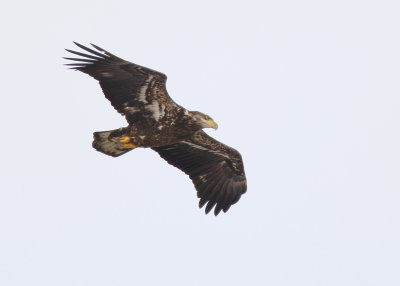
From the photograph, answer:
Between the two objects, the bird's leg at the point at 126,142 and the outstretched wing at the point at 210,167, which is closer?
the bird's leg at the point at 126,142

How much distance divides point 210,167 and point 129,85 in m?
3.62

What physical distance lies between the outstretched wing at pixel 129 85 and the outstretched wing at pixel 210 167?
211 cm

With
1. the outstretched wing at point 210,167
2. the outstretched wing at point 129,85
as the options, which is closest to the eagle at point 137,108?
the outstretched wing at point 129,85

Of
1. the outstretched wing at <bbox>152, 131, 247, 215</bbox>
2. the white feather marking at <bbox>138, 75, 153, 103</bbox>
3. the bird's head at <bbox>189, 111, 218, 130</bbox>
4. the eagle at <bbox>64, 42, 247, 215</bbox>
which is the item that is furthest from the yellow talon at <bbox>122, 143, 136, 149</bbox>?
the outstretched wing at <bbox>152, 131, 247, 215</bbox>

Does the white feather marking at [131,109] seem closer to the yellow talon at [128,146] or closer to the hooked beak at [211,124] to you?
the yellow talon at [128,146]

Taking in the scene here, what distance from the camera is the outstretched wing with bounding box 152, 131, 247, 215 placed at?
76.8 ft

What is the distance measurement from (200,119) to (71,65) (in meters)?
3.03

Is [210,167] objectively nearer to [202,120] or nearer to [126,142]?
[202,120]

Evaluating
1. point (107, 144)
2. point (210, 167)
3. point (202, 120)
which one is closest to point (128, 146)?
point (107, 144)

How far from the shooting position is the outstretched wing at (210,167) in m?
23.4

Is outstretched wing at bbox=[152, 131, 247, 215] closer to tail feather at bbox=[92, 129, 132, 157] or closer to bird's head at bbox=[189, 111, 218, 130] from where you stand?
tail feather at bbox=[92, 129, 132, 157]

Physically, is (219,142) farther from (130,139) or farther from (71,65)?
(71,65)

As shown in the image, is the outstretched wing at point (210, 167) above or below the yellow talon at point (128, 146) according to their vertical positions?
above

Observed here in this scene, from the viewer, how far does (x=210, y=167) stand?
2369 centimetres
